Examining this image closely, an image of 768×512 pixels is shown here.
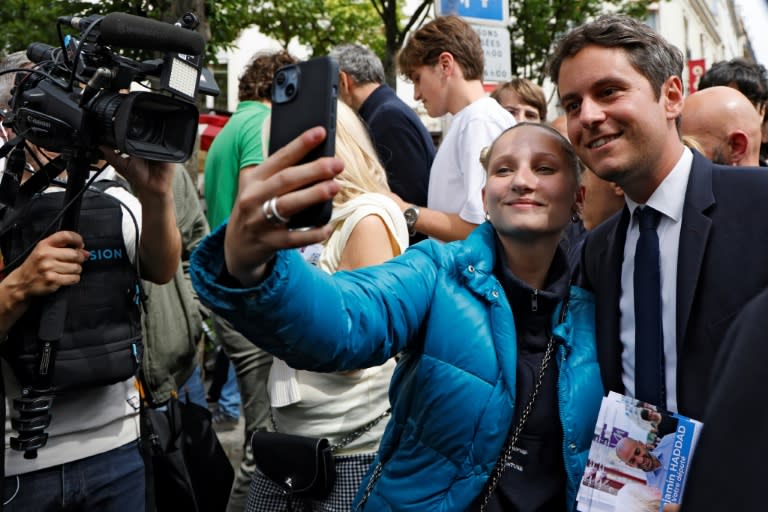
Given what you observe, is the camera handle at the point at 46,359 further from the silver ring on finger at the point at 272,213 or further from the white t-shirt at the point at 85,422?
the silver ring on finger at the point at 272,213

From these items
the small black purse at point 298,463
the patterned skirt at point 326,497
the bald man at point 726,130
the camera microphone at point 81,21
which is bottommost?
the patterned skirt at point 326,497

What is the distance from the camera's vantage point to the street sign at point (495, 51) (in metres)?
7.75

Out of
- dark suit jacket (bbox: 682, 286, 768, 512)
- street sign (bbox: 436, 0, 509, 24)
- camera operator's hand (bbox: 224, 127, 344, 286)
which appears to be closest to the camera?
dark suit jacket (bbox: 682, 286, 768, 512)

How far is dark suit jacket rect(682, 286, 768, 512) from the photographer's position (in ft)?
2.17

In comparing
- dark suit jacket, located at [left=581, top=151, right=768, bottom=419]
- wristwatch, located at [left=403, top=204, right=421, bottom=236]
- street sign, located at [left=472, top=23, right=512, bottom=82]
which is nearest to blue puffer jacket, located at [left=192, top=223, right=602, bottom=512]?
dark suit jacket, located at [left=581, top=151, right=768, bottom=419]

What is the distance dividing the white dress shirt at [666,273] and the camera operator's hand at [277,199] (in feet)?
3.64

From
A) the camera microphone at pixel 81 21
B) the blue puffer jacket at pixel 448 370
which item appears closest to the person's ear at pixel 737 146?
the blue puffer jacket at pixel 448 370

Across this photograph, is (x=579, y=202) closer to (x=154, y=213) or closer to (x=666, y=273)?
(x=666, y=273)

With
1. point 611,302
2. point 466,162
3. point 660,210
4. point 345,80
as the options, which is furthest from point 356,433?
point 345,80

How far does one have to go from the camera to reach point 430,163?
466 centimetres

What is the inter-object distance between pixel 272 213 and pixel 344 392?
67.7 inches

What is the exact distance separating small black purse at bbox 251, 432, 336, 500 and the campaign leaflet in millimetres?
977

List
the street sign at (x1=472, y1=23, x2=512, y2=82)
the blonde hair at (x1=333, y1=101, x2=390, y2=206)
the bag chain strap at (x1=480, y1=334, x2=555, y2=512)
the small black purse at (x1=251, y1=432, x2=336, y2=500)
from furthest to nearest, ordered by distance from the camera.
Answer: the street sign at (x1=472, y1=23, x2=512, y2=82)
the blonde hair at (x1=333, y1=101, x2=390, y2=206)
the small black purse at (x1=251, y1=432, x2=336, y2=500)
the bag chain strap at (x1=480, y1=334, x2=555, y2=512)

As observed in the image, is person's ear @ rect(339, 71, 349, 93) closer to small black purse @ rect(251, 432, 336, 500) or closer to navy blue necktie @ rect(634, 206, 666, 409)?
small black purse @ rect(251, 432, 336, 500)
